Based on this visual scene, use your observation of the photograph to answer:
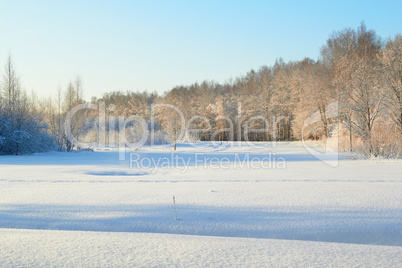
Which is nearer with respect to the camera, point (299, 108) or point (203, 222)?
point (203, 222)

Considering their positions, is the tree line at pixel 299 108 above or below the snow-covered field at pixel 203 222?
above

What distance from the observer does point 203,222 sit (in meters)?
4.84

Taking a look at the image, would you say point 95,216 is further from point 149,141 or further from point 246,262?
point 149,141

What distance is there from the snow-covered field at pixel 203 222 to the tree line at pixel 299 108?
32.9 feet

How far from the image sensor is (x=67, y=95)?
25062 mm

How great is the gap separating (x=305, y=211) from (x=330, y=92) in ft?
61.2

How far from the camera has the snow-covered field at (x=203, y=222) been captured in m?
3.18

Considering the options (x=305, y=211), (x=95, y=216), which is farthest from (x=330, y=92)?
(x=95, y=216)

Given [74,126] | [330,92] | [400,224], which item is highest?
[330,92]

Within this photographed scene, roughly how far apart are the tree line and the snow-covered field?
10.0 metres

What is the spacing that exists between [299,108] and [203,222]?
3416 centimetres

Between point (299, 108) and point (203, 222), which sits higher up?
point (299, 108)

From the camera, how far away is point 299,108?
1439 inches

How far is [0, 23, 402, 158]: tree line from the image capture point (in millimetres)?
17250
